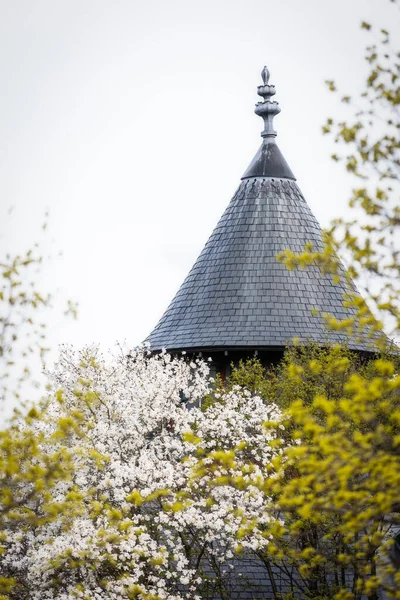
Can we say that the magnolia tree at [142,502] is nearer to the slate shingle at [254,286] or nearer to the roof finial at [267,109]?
the slate shingle at [254,286]

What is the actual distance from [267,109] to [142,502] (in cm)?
2015

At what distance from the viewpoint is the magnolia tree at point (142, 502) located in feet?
51.1

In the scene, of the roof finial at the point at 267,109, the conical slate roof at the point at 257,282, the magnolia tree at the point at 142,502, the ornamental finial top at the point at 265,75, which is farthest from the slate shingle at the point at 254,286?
the magnolia tree at the point at 142,502

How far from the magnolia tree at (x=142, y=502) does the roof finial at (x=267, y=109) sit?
1516 cm

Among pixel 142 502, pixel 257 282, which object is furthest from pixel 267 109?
pixel 142 502

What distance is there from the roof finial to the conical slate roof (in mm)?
30

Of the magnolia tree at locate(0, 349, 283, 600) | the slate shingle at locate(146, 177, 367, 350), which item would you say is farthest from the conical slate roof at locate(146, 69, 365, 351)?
the magnolia tree at locate(0, 349, 283, 600)

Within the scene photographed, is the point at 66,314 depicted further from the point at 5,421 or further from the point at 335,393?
the point at 335,393

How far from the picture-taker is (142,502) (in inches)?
617

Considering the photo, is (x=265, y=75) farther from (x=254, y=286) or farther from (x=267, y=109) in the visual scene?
(x=254, y=286)

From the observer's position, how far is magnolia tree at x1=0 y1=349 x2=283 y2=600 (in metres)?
15.6

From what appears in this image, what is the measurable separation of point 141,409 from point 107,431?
3.28ft

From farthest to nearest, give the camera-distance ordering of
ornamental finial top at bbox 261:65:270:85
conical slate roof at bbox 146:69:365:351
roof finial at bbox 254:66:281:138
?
ornamental finial top at bbox 261:65:270:85 < roof finial at bbox 254:66:281:138 < conical slate roof at bbox 146:69:365:351

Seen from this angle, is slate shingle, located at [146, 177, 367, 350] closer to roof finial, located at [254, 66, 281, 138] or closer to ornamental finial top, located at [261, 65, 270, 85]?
roof finial, located at [254, 66, 281, 138]
